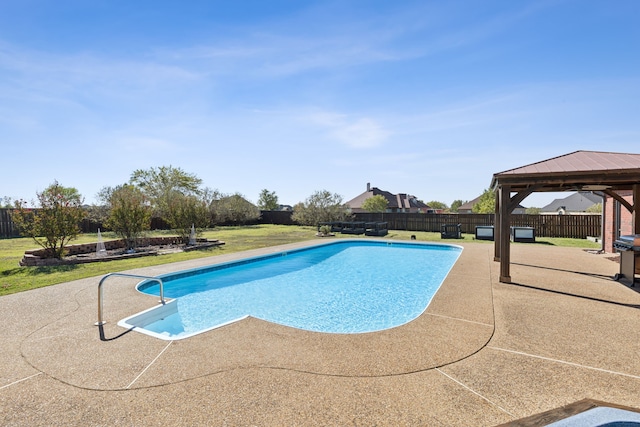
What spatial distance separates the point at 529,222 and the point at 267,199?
155 feet


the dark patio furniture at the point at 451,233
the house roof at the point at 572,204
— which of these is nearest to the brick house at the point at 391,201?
the dark patio furniture at the point at 451,233

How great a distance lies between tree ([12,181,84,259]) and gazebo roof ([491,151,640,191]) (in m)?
13.3

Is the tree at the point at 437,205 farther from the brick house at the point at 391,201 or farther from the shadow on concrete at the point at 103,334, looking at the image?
the shadow on concrete at the point at 103,334

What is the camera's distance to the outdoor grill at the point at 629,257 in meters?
6.71

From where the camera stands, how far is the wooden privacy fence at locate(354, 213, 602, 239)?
55.1 feet

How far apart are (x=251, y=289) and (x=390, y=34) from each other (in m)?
8.46

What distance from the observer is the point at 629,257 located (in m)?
7.09

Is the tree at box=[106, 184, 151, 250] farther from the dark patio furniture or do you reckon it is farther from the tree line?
the dark patio furniture

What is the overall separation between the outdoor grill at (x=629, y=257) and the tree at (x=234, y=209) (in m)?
28.3

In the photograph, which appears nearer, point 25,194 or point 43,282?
point 43,282

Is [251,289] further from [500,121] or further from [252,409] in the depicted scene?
[500,121]

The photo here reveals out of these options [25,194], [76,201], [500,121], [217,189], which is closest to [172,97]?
[76,201]

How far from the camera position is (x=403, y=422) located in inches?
95.4

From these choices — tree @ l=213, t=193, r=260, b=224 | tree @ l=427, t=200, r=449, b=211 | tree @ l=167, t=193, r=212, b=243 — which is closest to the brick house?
tree @ l=213, t=193, r=260, b=224
